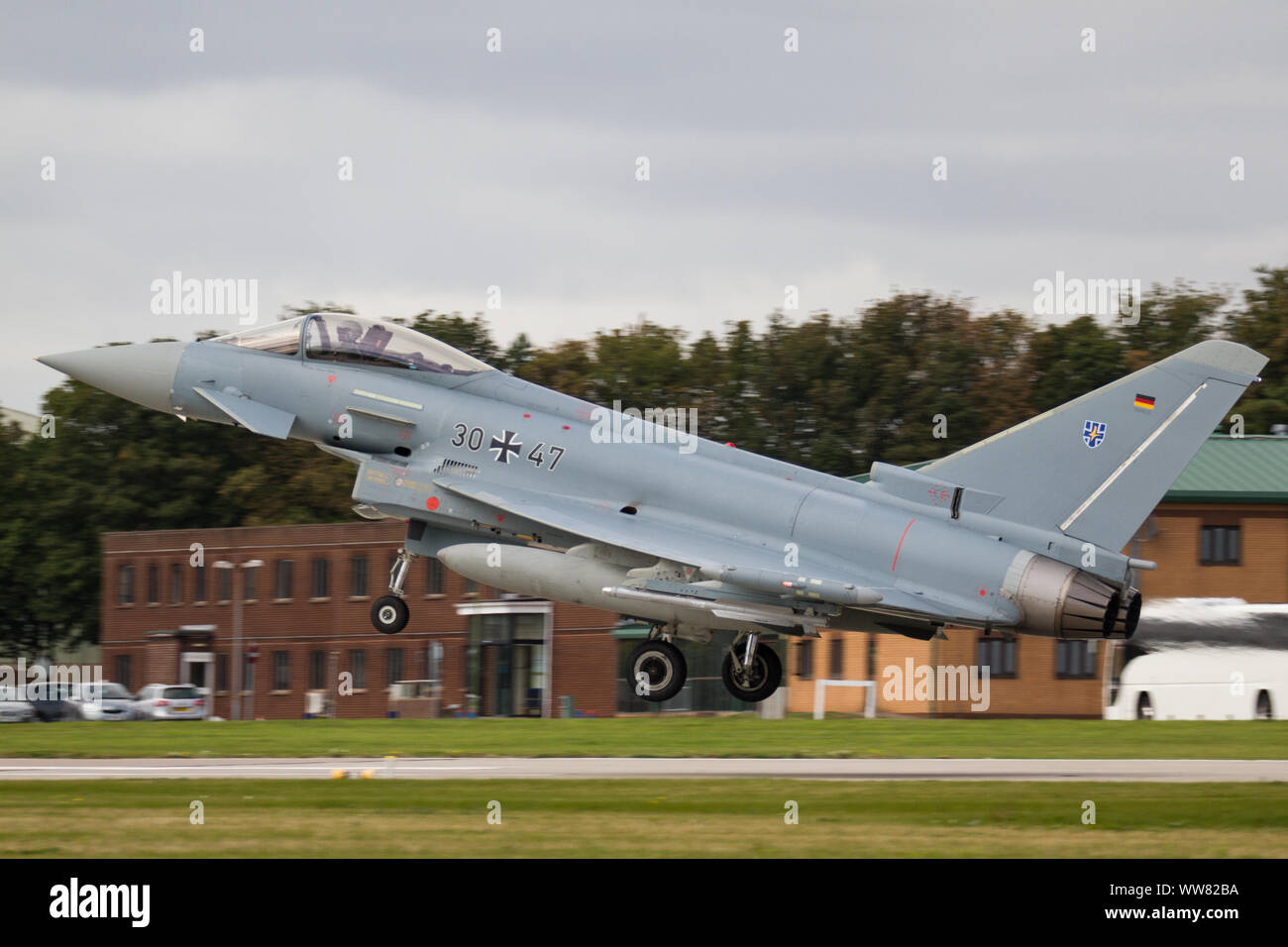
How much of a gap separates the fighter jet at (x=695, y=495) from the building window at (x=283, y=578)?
45.8 metres

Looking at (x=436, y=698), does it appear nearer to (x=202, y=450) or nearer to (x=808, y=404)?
(x=808, y=404)

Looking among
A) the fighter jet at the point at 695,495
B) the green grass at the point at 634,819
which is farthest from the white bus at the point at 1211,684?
the fighter jet at the point at 695,495

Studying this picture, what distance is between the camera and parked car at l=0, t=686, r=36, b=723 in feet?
172

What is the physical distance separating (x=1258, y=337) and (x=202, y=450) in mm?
50123

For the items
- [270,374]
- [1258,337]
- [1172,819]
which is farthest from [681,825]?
[1258,337]

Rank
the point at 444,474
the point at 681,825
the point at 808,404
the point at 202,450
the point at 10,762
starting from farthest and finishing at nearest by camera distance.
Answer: the point at 202,450 < the point at 808,404 < the point at 10,762 < the point at 444,474 < the point at 681,825

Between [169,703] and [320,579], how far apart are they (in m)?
11.4

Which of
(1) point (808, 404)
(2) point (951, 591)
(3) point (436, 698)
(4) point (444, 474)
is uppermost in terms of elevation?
(1) point (808, 404)

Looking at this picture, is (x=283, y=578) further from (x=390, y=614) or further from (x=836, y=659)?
(x=390, y=614)

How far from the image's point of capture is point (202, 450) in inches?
3216

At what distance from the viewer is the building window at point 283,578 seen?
68.2 m

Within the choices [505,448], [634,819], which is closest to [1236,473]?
[505,448]

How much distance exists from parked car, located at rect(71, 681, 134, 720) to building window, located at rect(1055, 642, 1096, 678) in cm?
3014
